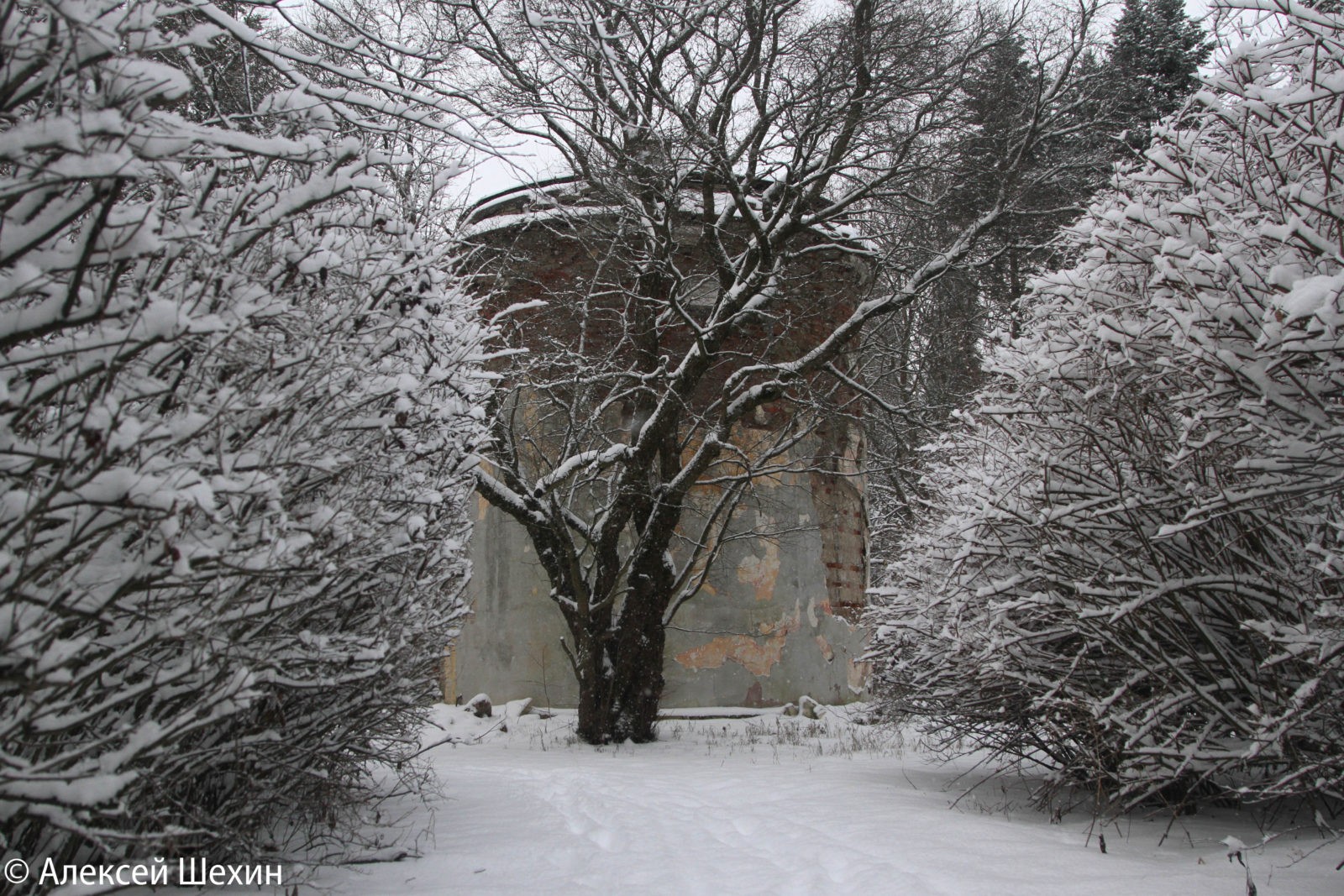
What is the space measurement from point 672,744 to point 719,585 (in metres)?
2.19

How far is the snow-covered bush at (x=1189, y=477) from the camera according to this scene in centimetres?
313

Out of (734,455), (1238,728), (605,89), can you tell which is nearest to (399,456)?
(1238,728)

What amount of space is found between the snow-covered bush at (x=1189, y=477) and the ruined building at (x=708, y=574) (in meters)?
4.50

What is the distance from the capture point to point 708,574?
9484mm

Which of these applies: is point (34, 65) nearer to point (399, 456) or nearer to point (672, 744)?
point (399, 456)

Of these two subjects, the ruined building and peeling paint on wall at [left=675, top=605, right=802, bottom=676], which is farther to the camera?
peeling paint on wall at [left=675, top=605, right=802, bottom=676]

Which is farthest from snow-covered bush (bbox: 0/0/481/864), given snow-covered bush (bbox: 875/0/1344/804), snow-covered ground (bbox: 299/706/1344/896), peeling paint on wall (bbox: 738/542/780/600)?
peeling paint on wall (bbox: 738/542/780/600)

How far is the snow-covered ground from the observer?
3.50 metres

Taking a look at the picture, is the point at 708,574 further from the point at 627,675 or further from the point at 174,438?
the point at 174,438

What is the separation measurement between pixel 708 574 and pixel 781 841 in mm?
5147

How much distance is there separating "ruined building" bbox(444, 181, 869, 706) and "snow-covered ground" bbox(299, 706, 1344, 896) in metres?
2.67

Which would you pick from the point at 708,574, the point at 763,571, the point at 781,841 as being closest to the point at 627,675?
the point at 708,574

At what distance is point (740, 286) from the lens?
26.2 ft

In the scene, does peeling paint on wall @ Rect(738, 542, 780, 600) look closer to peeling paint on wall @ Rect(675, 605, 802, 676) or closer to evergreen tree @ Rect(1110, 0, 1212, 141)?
peeling paint on wall @ Rect(675, 605, 802, 676)
